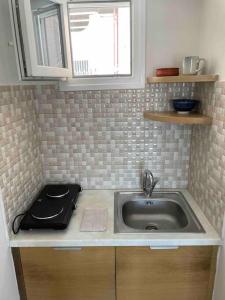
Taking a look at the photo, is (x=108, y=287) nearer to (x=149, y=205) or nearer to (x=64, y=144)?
(x=149, y=205)

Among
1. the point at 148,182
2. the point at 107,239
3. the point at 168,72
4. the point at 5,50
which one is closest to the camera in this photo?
the point at 5,50

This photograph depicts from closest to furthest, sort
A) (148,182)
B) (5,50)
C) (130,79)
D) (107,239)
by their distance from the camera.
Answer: (5,50) < (107,239) < (130,79) < (148,182)

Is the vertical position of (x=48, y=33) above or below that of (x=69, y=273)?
above

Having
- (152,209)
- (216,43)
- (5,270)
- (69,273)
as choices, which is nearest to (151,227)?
(152,209)

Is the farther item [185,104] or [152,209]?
[152,209]

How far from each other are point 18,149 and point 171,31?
1169 millimetres

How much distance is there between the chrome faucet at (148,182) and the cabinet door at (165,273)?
476mm

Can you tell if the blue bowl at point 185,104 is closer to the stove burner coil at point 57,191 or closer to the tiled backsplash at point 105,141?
the tiled backsplash at point 105,141

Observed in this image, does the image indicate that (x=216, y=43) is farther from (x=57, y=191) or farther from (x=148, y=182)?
(x=57, y=191)

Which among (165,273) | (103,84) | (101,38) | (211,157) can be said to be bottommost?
(165,273)

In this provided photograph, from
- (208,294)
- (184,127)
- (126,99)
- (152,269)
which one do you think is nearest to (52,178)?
(126,99)

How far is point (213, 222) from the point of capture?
1.21m

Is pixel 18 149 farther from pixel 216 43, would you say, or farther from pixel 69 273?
pixel 216 43

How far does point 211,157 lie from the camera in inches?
47.8
